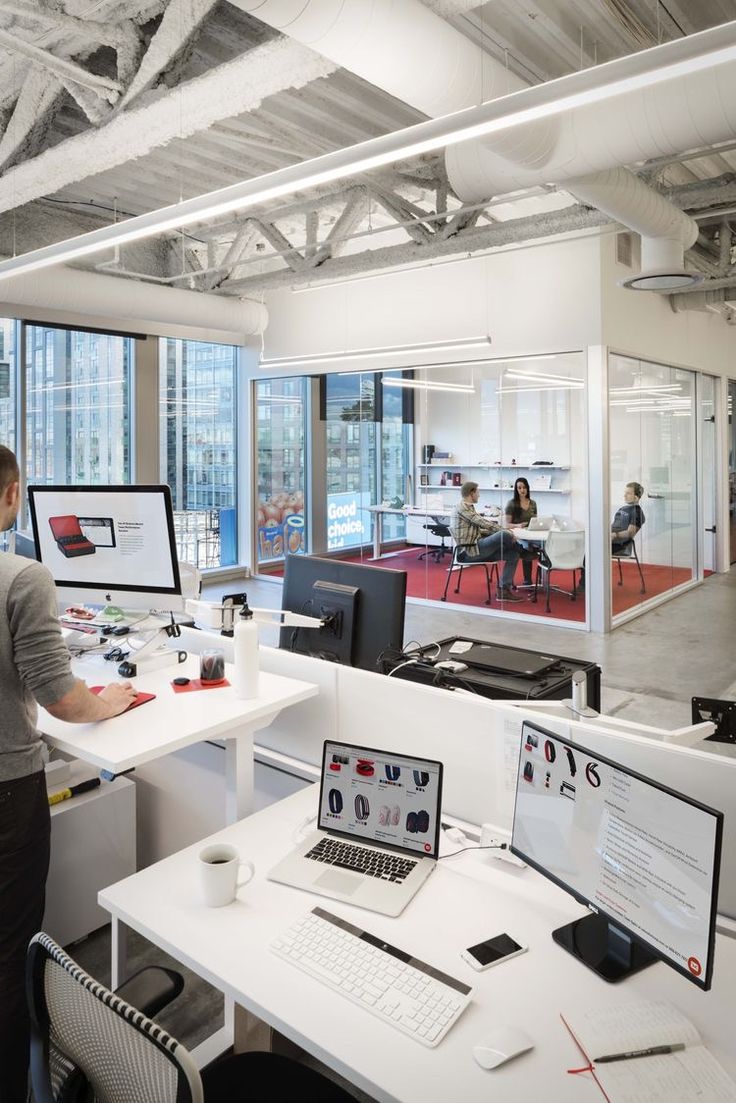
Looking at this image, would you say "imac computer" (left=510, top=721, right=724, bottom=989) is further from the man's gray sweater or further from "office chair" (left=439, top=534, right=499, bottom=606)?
"office chair" (left=439, top=534, right=499, bottom=606)

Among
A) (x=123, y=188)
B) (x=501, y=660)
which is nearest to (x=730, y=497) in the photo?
(x=123, y=188)

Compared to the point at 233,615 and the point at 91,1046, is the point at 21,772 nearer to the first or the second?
the point at 91,1046

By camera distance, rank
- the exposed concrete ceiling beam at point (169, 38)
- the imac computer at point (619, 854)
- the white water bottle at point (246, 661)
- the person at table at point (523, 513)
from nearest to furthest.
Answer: the imac computer at point (619, 854) → the white water bottle at point (246, 661) → the exposed concrete ceiling beam at point (169, 38) → the person at table at point (523, 513)

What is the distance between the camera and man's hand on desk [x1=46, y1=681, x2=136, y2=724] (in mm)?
1872

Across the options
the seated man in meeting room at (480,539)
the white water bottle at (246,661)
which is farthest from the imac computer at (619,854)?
the seated man in meeting room at (480,539)

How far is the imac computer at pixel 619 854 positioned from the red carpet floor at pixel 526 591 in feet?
16.9

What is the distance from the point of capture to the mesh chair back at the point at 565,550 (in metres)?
6.78

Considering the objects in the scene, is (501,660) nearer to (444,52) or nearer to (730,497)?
(444,52)

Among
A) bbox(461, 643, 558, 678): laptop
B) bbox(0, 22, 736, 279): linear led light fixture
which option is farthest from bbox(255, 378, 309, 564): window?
bbox(461, 643, 558, 678): laptop

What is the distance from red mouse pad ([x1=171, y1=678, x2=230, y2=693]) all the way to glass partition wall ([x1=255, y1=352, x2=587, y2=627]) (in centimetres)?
→ 492

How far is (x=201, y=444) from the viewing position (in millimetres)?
8953

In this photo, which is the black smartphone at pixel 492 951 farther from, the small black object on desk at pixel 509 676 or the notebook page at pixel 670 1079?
the small black object on desk at pixel 509 676

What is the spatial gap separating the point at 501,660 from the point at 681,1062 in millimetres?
1281

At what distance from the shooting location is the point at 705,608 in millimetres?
7629
